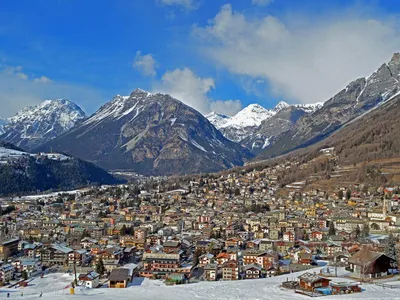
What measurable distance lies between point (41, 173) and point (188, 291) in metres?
133

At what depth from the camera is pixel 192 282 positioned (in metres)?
39.5

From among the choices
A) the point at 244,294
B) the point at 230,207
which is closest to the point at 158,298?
the point at 244,294

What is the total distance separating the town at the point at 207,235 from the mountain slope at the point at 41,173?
4192 cm

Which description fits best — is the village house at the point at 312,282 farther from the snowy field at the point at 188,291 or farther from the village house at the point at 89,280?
the village house at the point at 89,280

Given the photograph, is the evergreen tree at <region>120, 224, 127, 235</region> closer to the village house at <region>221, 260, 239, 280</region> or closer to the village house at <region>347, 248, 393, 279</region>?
the village house at <region>221, 260, 239, 280</region>

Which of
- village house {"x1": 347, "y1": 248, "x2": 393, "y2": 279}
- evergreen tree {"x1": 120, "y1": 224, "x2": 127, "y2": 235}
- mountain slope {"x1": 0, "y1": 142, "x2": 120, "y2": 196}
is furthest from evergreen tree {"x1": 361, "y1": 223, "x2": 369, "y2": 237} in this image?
mountain slope {"x1": 0, "y1": 142, "x2": 120, "y2": 196}

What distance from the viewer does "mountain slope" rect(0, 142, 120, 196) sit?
141000 mm

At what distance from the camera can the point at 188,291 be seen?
3462 cm

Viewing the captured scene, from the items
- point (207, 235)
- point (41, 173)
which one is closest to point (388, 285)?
point (207, 235)

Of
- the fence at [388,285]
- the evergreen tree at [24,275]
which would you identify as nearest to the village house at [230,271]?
the fence at [388,285]

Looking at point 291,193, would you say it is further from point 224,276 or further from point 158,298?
point 158,298

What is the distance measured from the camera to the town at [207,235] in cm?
4109

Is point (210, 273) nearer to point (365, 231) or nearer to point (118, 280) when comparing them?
point (118, 280)

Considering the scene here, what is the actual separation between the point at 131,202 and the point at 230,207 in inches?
759
